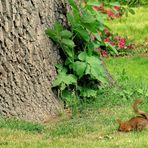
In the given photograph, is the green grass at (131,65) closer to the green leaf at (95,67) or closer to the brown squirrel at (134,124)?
the green leaf at (95,67)

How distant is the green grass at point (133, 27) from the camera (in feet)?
56.1

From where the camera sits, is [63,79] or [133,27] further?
[133,27]

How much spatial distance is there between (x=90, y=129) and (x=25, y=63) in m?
1.23

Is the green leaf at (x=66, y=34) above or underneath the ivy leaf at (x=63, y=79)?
above

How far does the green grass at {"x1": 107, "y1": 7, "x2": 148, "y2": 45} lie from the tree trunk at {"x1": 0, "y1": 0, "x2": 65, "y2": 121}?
8.99 metres

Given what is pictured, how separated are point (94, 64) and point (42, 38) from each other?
30.6 inches

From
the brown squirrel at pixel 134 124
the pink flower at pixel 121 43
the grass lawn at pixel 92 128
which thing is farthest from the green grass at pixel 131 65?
the brown squirrel at pixel 134 124

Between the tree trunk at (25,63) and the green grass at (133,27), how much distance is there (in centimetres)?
899

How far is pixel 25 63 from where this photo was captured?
7469 millimetres

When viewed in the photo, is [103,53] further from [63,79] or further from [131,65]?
[63,79]

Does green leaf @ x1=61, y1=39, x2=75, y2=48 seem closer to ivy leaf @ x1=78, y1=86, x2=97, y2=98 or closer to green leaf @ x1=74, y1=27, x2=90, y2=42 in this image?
green leaf @ x1=74, y1=27, x2=90, y2=42

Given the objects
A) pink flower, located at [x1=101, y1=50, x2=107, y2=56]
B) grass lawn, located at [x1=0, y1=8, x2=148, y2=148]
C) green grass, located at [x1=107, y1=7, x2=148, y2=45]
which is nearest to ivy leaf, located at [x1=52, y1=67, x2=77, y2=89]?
grass lawn, located at [x1=0, y1=8, x2=148, y2=148]

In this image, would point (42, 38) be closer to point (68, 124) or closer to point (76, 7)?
point (76, 7)

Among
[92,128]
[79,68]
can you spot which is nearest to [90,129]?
[92,128]
